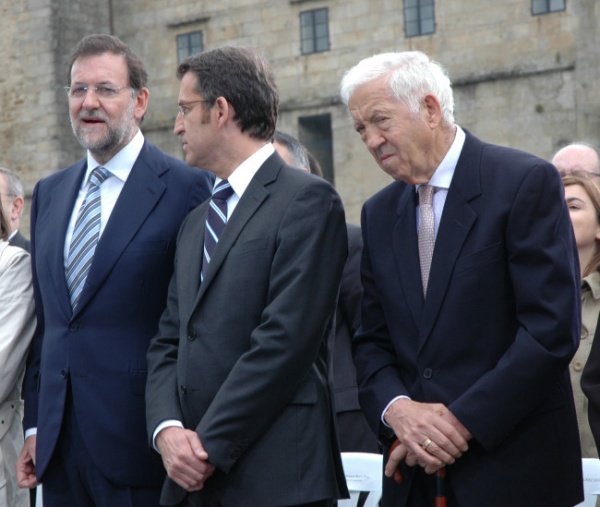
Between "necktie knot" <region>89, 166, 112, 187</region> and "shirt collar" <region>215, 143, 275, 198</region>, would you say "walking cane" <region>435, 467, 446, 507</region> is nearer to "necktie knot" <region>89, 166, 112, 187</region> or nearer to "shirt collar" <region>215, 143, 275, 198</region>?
"shirt collar" <region>215, 143, 275, 198</region>

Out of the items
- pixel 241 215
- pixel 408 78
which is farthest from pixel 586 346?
pixel 241 215

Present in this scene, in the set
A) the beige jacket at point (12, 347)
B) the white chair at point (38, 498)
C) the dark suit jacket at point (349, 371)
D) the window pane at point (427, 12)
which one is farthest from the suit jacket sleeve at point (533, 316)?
the window pane at point (427, 12)

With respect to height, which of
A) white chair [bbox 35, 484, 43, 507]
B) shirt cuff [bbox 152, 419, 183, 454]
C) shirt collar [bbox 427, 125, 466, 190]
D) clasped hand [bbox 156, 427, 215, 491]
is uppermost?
shirt collar [bbox 427, 125, 466, 190]

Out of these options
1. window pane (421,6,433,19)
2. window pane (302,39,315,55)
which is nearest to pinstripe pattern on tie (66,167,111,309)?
window pane (421,6,433,19)

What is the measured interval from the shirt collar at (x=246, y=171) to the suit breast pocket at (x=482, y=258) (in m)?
0.87

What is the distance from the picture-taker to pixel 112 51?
184 inches

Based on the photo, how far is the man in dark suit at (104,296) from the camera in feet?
14.2

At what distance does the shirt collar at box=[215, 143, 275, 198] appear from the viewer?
13.6 feet

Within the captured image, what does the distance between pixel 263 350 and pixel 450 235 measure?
2.41 ft

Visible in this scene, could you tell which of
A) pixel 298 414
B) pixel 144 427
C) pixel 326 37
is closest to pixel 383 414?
pixel 298 414

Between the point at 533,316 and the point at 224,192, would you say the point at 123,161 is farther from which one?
the point at 533,316

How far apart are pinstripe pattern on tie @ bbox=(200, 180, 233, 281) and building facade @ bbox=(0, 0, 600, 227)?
15682 millimetres

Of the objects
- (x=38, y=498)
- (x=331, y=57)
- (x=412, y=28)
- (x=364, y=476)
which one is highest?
(x=412, y=28)

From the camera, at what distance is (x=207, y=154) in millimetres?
4176
